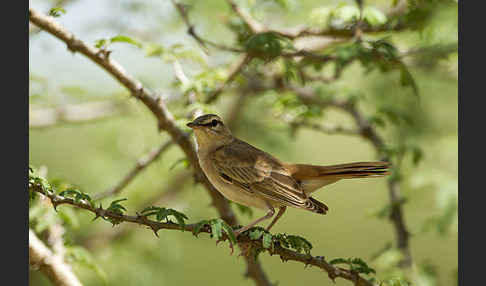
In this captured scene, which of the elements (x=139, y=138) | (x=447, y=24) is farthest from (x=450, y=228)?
(x=139, y=138)

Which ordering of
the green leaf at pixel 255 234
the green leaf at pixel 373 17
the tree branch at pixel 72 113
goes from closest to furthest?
the green leaf at pixel 255 234
the green leaf at pixel 373 17
the tree branch at pixel 72 113

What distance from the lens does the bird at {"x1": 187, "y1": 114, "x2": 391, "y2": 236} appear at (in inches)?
165

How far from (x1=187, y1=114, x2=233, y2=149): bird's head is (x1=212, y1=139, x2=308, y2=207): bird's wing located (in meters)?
0.11

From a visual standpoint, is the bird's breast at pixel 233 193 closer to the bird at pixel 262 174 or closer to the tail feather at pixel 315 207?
the bird at pixel 262 174

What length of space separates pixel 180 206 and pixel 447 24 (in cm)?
504

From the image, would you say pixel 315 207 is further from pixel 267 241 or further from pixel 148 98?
pixel 148 98

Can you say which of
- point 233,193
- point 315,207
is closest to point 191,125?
point 233,193

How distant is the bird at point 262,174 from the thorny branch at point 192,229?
74 centimetres

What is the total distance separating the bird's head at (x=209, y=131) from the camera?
14.8ft

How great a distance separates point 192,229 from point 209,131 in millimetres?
1919

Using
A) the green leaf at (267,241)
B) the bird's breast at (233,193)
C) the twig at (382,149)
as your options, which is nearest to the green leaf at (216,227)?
the green leaf at (267,241)

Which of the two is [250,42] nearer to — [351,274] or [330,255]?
[351,274]

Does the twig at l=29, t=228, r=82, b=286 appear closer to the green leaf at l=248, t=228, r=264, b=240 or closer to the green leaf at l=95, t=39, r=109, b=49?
the green leaf at l=248, t=228, r=264, b=240

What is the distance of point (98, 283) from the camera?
24.4 ft
